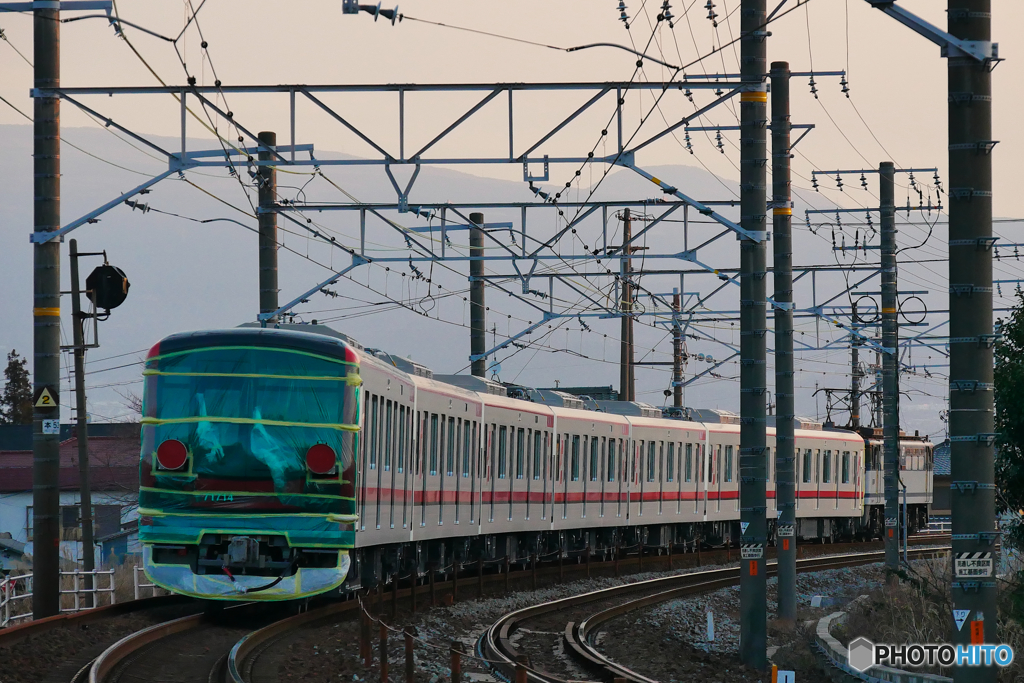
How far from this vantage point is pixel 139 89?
18828 millimetres

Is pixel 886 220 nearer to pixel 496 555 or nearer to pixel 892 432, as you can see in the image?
pixel 892 432

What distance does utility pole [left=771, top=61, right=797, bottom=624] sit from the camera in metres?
20.8

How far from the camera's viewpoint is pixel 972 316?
10.4m

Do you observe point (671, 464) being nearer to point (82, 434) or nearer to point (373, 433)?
point (82, 434)

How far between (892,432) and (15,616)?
605 inches

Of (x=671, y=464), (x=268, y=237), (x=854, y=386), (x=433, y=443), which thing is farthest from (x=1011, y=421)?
(x=854, y=386)

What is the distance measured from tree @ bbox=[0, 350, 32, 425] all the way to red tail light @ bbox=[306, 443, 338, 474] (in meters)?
87.9

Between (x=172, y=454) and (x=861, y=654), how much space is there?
23.0ft

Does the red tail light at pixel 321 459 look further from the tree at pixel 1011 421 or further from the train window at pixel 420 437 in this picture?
the tree at pixel 1011 421

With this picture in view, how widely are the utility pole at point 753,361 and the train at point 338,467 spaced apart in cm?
415

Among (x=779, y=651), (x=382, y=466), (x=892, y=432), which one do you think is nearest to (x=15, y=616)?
(x=382, y=466)

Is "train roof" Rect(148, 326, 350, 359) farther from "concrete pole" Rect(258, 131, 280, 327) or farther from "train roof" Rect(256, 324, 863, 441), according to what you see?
"concrete pole" Rect(258, 131, 280, 327)

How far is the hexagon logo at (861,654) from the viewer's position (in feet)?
47.8

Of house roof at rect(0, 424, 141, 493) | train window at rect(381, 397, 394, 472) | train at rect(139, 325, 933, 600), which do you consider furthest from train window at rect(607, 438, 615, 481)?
house roof at rect(0, 424, 141, 493)
